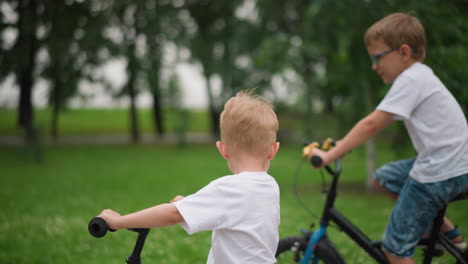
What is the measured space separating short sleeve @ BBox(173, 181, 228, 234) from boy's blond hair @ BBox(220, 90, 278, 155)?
24 centimetres

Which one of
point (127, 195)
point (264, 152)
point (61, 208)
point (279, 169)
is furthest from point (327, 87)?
point (264, 152)

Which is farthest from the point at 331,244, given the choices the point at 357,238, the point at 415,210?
the point at 415,210

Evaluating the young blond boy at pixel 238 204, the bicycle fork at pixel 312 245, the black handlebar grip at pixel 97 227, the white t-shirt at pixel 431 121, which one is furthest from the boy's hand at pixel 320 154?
the black handlebar grip at pixel 97 227

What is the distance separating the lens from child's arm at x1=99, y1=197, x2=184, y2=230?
1.89 meters

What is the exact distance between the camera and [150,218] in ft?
6.26

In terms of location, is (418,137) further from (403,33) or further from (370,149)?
(370,149)

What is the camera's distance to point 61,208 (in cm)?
815

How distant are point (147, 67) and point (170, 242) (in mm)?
16816

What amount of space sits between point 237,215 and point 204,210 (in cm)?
15

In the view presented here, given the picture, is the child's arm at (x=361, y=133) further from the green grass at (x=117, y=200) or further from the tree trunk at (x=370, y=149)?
the tree trunk at (x=370, y=149)

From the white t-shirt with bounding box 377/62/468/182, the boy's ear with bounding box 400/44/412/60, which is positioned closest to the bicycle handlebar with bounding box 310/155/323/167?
the white t-shirt with bounding box 377/62/468/182

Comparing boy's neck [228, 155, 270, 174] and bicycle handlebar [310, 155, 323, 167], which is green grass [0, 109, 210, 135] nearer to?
bicycle handlebar [310, 155, 323, 167]

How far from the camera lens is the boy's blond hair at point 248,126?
79.0 inches

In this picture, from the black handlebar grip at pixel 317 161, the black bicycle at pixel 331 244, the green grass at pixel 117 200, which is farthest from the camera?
the green grass at pixel 117 200
